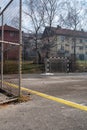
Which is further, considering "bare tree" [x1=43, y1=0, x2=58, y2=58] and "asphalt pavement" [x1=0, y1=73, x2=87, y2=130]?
"bare tree" [x1=43, y1=0, x2=58, y2=58]

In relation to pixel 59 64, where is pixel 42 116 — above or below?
below

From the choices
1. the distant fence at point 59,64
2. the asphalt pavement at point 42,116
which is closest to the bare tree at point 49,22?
the distant fence at point 59,64

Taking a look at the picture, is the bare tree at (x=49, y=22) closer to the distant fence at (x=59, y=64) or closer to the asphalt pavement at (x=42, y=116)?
the distant fence at (x=59, y=64)

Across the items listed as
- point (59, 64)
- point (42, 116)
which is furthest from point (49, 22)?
point (42, 116)

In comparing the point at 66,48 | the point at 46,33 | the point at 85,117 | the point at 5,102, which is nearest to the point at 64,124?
the point at 85,117

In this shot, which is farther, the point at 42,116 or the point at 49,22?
the point at 49,22

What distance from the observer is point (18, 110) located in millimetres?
7379

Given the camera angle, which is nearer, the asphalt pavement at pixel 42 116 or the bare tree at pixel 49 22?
the asphalt pavement at pixel 42 116

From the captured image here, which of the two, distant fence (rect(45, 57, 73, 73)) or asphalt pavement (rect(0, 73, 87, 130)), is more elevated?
distant fence (rect(45, 57, 73, 73))

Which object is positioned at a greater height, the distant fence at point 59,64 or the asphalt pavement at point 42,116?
the distant fence at point 59,64

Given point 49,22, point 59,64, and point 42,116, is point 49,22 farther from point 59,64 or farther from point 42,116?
point 42,116

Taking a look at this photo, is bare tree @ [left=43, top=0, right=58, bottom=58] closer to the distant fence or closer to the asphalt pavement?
the distant fence

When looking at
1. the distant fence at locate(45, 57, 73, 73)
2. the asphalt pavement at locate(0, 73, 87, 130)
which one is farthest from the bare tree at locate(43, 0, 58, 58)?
the asphalt pavement at locate(0, 73, 87, 130)

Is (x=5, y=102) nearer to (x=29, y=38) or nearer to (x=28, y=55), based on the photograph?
(x=29, y=38)
